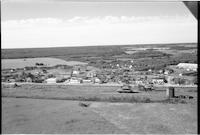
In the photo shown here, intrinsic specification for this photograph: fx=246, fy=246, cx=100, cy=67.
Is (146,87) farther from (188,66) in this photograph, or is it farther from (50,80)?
(50,80)

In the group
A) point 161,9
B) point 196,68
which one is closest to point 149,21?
point 161,9

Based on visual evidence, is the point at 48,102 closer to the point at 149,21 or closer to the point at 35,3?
the point at 35,3

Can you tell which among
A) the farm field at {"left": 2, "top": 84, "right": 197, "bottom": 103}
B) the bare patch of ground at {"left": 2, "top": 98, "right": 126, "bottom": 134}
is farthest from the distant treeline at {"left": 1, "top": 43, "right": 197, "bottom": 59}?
the bare patch of ground at {"left": 2, "top": 98, "right": 126, "bottom": 134}

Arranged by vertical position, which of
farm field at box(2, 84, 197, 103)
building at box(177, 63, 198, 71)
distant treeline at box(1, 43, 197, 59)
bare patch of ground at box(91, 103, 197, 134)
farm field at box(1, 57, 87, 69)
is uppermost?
distant treeline at box(1, 43, 197, 59)

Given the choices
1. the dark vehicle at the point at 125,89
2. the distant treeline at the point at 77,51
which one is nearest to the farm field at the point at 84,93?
the dark vehicle at the point at 125,89

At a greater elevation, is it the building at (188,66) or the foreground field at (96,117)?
the building at (188,66)

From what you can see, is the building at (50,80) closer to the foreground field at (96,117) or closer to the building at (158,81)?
the foreground field at (96,117)

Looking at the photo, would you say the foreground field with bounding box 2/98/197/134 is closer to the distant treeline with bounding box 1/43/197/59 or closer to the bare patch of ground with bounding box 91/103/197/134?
the bare patch of ground with bounding box 91/103/197/134

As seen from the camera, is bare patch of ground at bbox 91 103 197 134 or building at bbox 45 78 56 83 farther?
building at bbox 45 78 56 83

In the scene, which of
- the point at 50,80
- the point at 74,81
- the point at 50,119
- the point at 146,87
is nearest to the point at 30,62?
the point at 50,80
